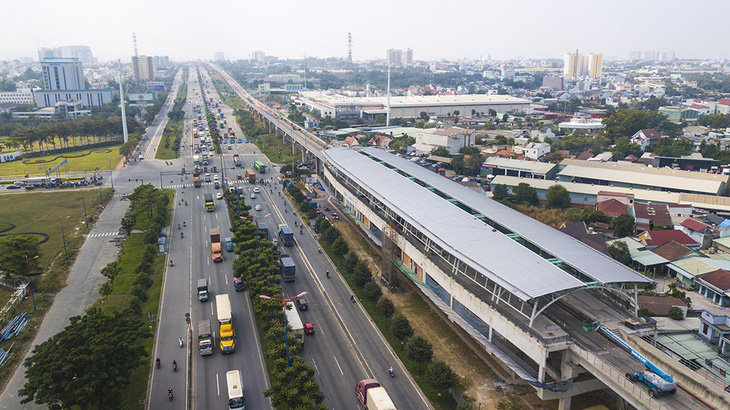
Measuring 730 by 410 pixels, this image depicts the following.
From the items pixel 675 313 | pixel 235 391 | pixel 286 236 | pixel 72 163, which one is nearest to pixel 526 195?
pixel 675 313

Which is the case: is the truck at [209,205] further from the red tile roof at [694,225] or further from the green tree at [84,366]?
the red tile roof at [694,225]

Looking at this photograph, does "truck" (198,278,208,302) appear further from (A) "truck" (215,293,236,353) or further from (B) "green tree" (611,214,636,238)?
(B) "green tree" (611,214,636,238)

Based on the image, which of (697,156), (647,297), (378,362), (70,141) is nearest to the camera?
(378,362)

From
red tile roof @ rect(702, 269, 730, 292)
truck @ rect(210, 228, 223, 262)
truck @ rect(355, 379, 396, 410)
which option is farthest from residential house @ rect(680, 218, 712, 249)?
truck @ rect(210, 228, 223, 262)

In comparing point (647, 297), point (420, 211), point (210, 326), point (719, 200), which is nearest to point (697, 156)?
point (719, 200)

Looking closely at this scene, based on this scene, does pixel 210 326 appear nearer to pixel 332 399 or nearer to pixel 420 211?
pixel 332 399

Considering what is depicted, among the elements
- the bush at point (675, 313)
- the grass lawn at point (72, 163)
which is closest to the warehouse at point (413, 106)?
the grass lawn at point (72, 163)
